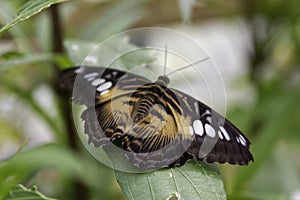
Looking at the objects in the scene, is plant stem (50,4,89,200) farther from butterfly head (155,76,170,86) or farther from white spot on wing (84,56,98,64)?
butterfly head (155,76,170,86)

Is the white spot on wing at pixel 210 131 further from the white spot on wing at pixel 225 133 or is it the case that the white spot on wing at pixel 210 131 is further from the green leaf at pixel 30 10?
the green leaf at pixel 30 10

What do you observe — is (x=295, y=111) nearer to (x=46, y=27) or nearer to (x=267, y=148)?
(x=267, y=148)

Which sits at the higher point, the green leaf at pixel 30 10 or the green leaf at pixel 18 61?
the green leaf at pixel 18 61

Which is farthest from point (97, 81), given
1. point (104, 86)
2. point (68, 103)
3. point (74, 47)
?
point (68, 103)

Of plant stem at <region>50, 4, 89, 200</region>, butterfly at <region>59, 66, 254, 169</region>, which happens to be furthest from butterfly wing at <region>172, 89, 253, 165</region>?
plant stem at <region>50, 4, 89, 200</region>

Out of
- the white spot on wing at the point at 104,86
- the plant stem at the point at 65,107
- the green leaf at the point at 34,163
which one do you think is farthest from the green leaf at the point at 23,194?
the plant stem at the point at 65,107
